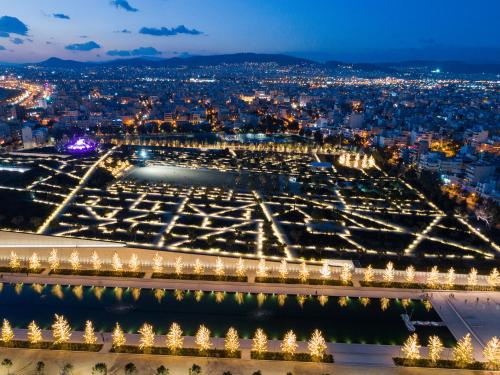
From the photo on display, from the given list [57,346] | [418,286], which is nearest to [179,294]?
[57,346]

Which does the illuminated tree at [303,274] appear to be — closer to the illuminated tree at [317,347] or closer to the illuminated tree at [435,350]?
the illuminated tree at [317,347]

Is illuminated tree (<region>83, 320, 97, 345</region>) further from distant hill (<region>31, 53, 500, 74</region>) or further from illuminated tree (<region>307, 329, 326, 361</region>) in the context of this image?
distant hill (<region>31, 53, 500, 74</region>)

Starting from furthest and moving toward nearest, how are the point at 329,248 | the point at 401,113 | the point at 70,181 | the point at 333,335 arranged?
1. the point at 401,113
2. the point at 70,181
3. the point at 329,248
4. the point at 333,335

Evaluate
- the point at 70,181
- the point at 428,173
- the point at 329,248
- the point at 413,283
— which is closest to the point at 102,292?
the point at 329,248

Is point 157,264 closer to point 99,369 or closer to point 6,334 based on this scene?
point 6,334

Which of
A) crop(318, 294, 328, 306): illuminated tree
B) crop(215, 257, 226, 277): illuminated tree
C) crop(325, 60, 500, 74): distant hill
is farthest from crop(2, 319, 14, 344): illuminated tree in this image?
crop(325, 60, 500, 74): distant hill

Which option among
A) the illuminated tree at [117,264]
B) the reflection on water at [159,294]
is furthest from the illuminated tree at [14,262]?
the reflection on water at [159,294]

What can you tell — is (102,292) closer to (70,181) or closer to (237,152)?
(70,181)
